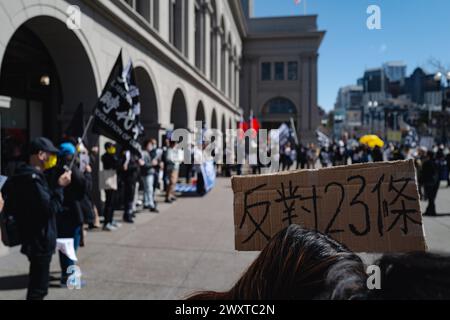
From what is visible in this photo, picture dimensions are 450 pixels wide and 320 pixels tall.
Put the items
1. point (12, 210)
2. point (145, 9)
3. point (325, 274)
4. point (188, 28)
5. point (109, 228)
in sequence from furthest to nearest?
point (188, 28) → point (145, 9) → point (109, 228) → point (12, 210) → point (325, 274)

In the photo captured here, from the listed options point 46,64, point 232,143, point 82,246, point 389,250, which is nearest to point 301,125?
point 232,143

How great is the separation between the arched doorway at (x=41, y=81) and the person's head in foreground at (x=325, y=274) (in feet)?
26.6

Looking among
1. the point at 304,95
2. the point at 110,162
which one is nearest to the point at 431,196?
the point at 110,162

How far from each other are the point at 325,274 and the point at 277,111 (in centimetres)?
4952

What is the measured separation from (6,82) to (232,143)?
15.2 metres

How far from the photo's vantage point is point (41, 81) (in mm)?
10500

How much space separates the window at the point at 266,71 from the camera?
48.1m

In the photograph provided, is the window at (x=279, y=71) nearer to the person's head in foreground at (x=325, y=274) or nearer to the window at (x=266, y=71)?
the window at (x=266, y=71)

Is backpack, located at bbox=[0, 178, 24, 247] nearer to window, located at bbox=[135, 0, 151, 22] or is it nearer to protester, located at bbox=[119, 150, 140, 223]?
protester, located at bbox=[119, 150, 140, 223]

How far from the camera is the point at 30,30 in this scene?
871cm

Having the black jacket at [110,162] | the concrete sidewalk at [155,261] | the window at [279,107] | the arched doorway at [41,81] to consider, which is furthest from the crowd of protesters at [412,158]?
the window at [279,107]

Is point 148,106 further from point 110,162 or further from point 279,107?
point 279,107
